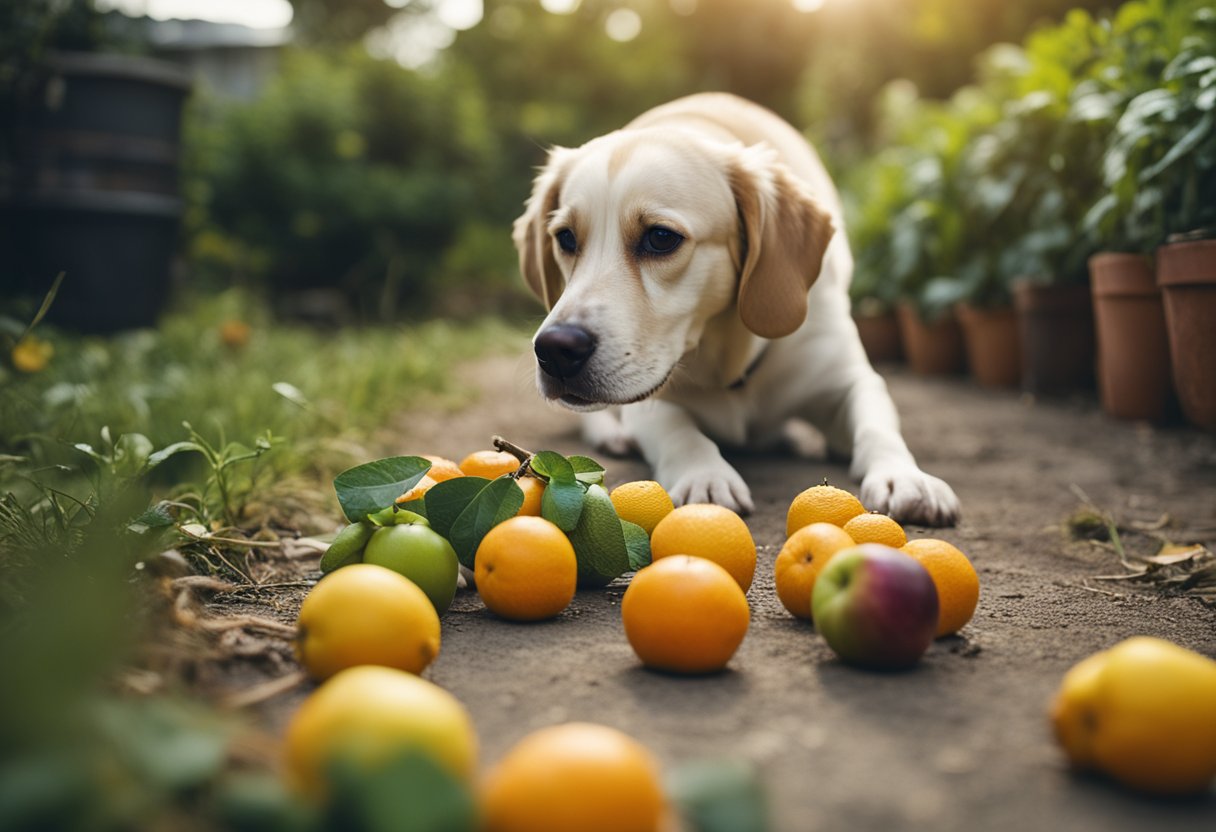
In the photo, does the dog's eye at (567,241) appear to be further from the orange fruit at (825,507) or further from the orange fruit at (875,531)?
the orange fruit at (875,531)

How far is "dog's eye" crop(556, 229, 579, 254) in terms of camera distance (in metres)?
2.82

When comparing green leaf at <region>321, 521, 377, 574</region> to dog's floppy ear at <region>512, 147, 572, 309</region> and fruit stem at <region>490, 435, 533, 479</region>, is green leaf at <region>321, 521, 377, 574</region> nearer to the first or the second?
fruit stem at <region>490, 435, 533, 479</region>

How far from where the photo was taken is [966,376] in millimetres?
5648

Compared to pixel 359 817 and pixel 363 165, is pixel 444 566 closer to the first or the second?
pixel 359 817

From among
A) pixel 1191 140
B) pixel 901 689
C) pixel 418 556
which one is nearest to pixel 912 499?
pixel 901 689

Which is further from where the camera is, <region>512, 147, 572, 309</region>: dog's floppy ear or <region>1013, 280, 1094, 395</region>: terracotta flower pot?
<region>1013, 280, 1094, 395</region>: terracotta flower pot

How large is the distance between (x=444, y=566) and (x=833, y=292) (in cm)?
208

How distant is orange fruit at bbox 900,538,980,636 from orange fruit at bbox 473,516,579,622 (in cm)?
62

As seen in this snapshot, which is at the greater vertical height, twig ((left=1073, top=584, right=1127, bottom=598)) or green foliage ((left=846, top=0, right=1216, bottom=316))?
green foliage ((left=846, top=0, right=1216, bottom=316))

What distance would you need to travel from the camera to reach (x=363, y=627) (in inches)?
51.8

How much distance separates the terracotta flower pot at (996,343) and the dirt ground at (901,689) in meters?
2.18

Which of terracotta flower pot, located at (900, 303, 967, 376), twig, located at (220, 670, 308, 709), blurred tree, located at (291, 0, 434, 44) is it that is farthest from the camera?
blurred tree, located at (291, 0, 434, 44)

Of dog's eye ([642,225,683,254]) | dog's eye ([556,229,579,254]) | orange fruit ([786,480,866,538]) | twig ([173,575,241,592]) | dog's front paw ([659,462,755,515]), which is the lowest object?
dog's front paw ([659,462,755,515])

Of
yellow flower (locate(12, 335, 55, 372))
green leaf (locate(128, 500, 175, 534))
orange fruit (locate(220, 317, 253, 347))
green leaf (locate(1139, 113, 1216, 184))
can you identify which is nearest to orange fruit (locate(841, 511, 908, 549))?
green leaf (locate(128, 500, 175, 534))
